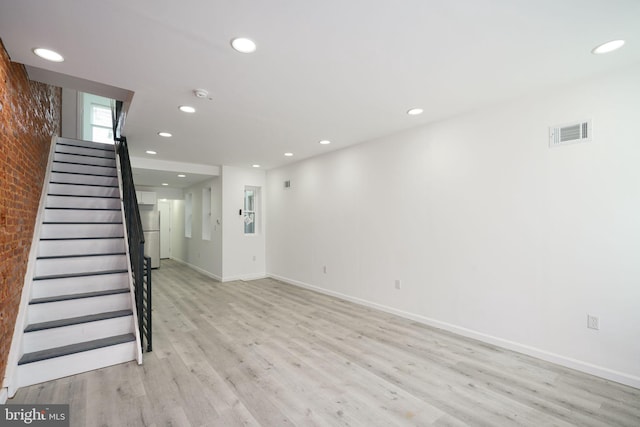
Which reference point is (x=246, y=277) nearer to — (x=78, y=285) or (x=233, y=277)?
(x=233, y=277)

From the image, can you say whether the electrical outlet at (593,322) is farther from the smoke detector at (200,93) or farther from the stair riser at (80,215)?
the stair riser at (80,215)

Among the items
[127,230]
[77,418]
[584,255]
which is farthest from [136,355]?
[584,255]

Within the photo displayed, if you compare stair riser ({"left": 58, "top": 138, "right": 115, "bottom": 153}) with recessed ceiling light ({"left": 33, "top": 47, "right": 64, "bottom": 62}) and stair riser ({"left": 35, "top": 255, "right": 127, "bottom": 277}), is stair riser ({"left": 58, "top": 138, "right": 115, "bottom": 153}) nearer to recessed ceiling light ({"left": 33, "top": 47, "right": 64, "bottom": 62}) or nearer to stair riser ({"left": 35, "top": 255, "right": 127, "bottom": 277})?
→ stair riser ({"left": 35, "top": 255, "right": 127, "bottom": 277})

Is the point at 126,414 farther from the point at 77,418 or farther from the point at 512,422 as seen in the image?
the point at 512,422

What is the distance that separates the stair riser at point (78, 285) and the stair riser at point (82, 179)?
5.83 feet

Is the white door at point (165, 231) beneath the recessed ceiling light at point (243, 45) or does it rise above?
beneath

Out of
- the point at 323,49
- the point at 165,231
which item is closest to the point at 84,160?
the point at 323,49

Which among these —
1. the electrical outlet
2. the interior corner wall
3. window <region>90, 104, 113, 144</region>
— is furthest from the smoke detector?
window <region>90, 104, 113, 144</region>

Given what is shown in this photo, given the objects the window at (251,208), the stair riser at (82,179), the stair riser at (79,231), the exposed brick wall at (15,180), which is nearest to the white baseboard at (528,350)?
the window at (251,208)

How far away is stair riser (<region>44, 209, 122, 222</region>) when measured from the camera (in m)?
3.47

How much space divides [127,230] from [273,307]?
2.22m

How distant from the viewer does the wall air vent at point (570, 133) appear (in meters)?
2.51

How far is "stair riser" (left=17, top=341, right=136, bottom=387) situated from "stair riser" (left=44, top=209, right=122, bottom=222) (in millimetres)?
1848

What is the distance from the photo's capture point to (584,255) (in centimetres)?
251
